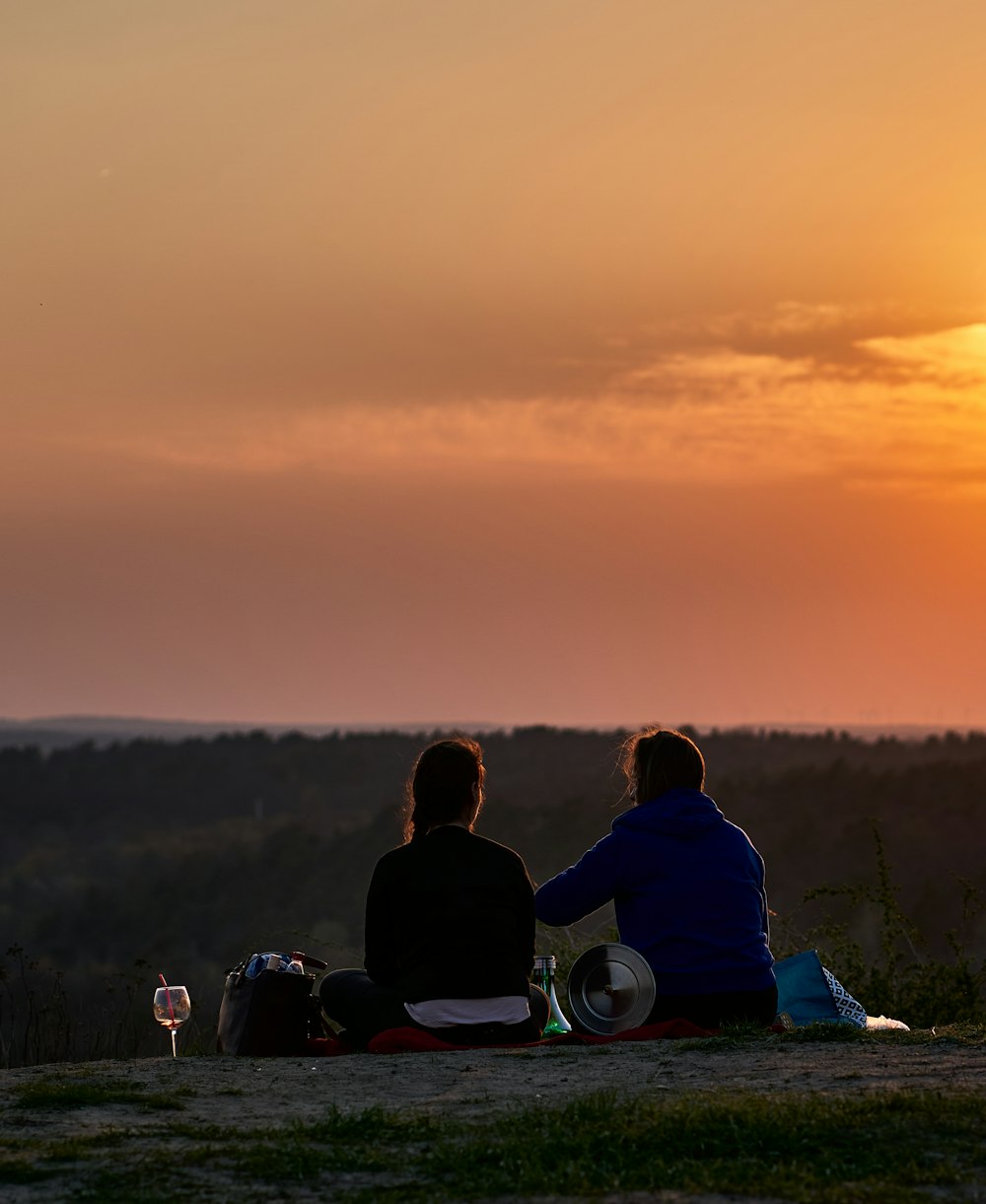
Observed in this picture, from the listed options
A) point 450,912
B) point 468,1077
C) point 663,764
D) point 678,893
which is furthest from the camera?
point 663,764

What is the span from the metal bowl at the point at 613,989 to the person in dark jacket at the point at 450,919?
0.31m

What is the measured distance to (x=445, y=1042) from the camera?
793cm

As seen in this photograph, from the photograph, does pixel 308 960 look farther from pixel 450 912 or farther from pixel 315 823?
pixel 315 823

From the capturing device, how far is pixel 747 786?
59594mm

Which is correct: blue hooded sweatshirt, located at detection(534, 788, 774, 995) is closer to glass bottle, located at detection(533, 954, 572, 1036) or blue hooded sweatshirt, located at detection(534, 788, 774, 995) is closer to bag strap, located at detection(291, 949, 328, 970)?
glass bottle, located at detection(533, 954, 572, 1036)

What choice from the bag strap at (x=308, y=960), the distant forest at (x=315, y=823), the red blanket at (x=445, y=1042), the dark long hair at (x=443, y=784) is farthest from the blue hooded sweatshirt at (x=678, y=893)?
the distant forest at (x=315, y=823)

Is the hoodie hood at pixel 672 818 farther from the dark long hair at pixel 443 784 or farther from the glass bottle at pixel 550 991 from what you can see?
the glass bottle at pixel 550 991

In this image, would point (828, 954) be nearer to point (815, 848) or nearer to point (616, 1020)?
point (616, 1020)

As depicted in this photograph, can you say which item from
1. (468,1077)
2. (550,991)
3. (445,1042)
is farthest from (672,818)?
(468,1077)

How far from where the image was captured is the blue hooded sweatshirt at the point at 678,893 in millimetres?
8180

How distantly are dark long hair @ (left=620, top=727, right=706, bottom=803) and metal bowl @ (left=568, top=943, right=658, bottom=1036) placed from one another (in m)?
0.75

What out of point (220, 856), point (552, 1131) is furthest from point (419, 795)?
point (220, 856)

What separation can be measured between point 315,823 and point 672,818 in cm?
6530

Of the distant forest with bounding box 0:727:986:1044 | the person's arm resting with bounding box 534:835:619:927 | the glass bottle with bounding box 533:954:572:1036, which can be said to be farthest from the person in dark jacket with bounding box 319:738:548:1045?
the distant forest with bounding box 0:727:986:1044
